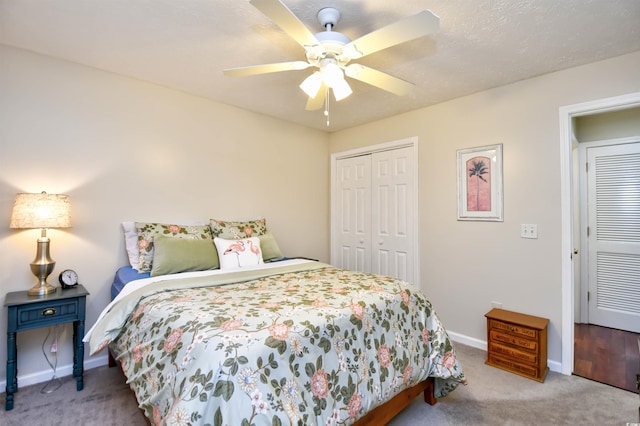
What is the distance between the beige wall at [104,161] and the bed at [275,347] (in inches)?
26.1

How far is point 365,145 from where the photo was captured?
395 cm

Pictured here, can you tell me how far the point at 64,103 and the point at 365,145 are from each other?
3023 millimetres

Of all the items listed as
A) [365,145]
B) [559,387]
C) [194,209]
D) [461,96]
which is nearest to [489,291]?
[559,387]

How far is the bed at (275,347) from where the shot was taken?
1.14m

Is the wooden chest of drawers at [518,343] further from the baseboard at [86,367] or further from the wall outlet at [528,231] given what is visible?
the wall outlet at [528,231]

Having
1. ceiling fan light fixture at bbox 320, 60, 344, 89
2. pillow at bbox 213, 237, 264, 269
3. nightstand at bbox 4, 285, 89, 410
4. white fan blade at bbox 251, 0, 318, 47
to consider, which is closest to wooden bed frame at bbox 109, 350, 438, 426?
nightstand at bbox 4, 285, 89, 410

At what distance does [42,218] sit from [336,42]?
2254mm

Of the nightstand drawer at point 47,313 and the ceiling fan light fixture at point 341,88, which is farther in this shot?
the nightstand drawer at point 47,313

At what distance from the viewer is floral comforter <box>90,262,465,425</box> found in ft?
3.73

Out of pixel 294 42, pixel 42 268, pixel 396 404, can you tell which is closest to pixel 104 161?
pixel 42 268

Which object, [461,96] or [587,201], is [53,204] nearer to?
[461,96]

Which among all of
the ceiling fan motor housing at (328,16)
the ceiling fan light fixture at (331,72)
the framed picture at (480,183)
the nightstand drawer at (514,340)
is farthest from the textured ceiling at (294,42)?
the nightstand drawer at (514,340)

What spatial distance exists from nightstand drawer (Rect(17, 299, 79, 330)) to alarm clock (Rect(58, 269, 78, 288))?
0.23 meters

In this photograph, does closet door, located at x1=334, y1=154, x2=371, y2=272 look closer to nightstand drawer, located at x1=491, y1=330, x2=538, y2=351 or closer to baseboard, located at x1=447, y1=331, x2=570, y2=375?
baseboard, located at x1=447, y1=331, x2=570, y2=375
